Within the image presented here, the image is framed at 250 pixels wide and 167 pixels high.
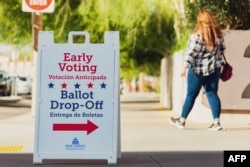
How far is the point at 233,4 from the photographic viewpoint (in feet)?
50.6

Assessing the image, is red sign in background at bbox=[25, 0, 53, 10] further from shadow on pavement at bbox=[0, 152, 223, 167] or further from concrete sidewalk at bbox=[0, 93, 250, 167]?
shadow on pavement at bbox=[0, 152, 223, 167]

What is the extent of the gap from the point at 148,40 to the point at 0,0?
10166 mm

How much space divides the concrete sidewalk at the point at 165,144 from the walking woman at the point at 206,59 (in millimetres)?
605

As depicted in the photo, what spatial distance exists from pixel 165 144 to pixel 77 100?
8.76ft

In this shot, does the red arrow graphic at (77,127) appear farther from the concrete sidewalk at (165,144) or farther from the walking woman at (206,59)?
the walking woman at (206,59)

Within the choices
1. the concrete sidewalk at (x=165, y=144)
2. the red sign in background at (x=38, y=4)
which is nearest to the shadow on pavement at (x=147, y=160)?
the concrete sidewalk at (x=165, y=144)

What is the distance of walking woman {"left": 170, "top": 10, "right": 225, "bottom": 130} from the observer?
12.5 m

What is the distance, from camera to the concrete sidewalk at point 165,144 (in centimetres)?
877

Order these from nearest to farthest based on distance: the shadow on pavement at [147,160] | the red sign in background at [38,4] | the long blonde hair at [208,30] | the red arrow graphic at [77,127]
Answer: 1. the red arrow graphic at [77,127]
2. the shadow on pavement at [147,160]
3. the long blonde hair at [208,30]
4. the red sign in background at [38,4]

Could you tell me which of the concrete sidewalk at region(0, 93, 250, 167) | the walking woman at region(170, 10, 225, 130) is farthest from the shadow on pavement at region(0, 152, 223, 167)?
the walking woman at region(170, 10, 225, 130)

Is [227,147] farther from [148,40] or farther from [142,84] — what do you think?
[142,84]

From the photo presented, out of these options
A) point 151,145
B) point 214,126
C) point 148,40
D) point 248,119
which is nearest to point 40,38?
point 151,145

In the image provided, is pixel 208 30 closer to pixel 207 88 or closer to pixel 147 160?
pixel 207 88

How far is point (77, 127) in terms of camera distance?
8344mm
